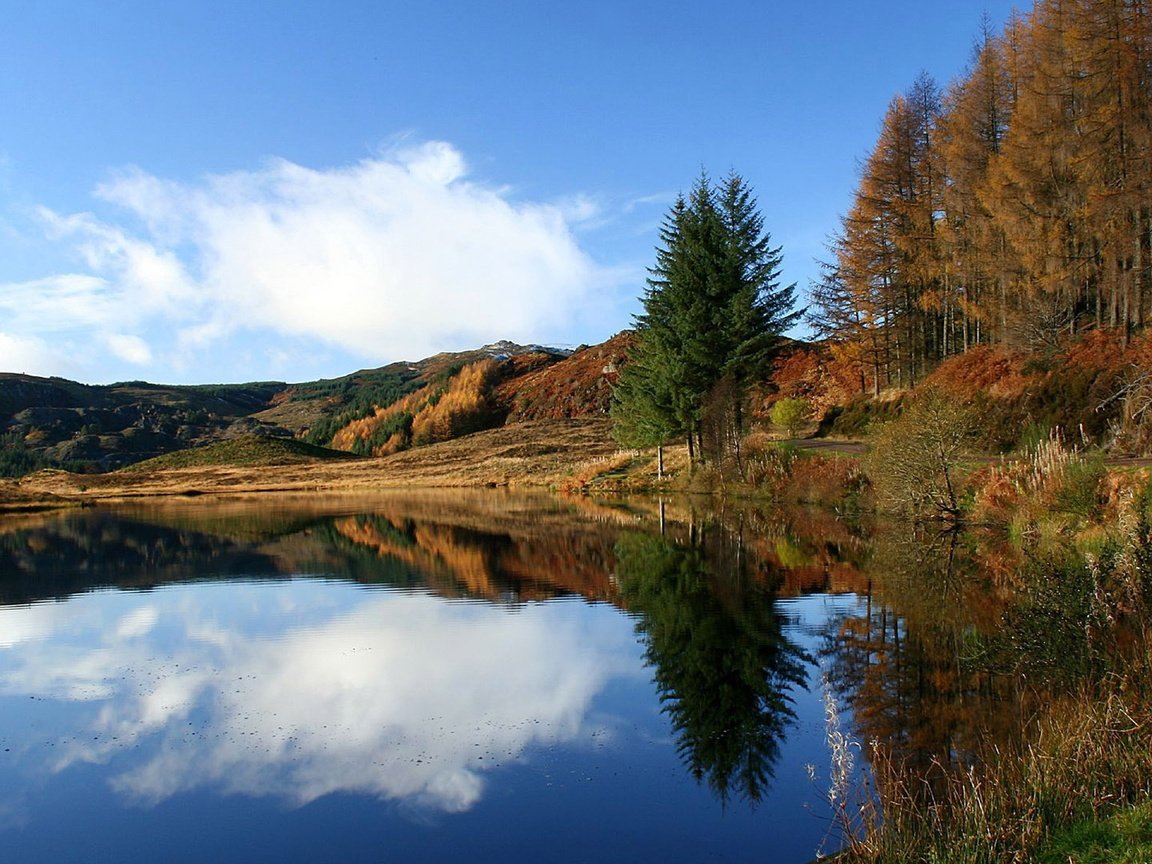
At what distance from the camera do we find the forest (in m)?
29.1

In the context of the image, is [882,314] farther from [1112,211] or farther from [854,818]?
[854,818]

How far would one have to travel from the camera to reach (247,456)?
8238cm

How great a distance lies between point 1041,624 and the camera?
950 cm

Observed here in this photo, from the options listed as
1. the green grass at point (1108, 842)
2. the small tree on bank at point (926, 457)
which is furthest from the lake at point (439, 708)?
the small tree on bank at point (926, 457)

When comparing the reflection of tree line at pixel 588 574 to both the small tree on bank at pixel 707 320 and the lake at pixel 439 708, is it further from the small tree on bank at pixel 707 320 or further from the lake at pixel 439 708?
the small tree on bank at pixel 707 320

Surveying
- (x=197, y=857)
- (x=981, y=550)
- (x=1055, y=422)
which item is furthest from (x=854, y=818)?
(x=1055, y=422)

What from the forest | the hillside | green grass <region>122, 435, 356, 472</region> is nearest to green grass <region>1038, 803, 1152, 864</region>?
the forest

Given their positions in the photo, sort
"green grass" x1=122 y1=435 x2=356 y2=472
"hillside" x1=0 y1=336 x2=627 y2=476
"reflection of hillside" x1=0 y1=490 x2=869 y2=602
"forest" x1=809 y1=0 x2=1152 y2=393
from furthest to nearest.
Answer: "hillside" x1=0 y1=336 x2=627 y2=476 → "green grass" x1=122 y1=435 x2=356 y2=472 → "forest" x1=809 y1=0 x2=1152 y2=393 → "reflection of hillside" x1=0 y1=490 x2=869 y2=602

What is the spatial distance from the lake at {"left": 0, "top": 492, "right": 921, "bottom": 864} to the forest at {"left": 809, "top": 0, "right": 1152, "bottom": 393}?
16950 millimetres

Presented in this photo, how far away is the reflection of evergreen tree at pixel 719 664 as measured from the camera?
8242mm

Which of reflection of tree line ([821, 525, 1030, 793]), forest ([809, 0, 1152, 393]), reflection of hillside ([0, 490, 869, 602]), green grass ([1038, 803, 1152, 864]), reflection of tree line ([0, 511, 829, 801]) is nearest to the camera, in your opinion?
green grass ([1038, 803, 1152, 864])

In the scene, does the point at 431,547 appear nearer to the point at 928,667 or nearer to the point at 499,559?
the point at 499,559

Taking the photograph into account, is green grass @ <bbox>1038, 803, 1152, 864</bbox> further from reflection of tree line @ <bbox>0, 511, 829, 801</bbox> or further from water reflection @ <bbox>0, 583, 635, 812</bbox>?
water reflection @ <bbox>0, 583, 635, 812</bbox>

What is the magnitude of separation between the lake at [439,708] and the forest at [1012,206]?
16950mm
